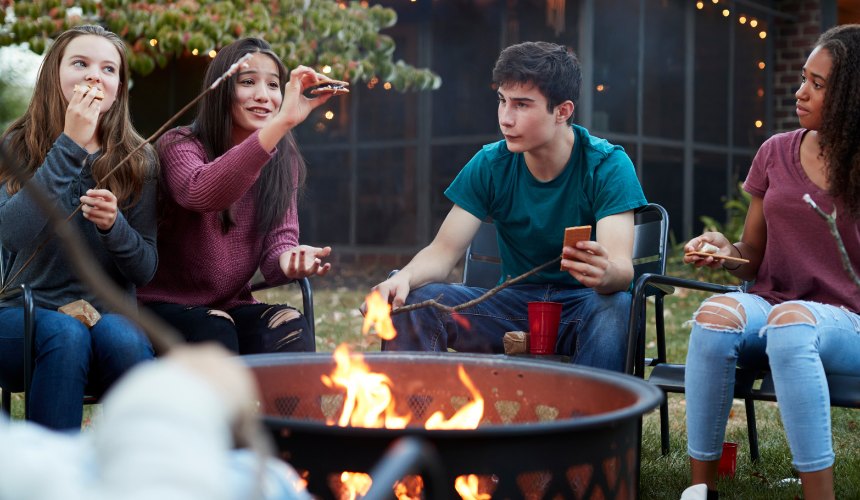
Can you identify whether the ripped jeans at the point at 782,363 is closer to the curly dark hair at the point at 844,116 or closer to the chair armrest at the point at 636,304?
the chair armrest at the point at 636,304

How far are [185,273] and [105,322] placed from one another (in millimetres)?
366

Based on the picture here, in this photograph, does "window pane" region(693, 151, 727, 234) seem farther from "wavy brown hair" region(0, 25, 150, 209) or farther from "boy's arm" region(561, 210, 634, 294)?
"wavy brown hair" region(0, 25, 150, 209)

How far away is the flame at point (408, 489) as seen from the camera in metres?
1.18

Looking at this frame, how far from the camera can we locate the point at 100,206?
6.39 feet

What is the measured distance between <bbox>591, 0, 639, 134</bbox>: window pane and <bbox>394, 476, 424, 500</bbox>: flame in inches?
255

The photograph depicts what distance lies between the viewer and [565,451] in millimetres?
1150

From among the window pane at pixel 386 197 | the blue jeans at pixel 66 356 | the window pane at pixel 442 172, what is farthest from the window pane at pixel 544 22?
the blue jeans at pixel 66 356

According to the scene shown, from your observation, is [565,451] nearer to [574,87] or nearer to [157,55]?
[574,87]

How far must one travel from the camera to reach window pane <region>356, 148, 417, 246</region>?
813cm

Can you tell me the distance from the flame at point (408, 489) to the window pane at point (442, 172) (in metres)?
6.59

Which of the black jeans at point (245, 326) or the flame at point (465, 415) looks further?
the black jeans at point (245, 326)

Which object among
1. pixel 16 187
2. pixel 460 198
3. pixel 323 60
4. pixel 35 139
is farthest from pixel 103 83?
pixel 323 60

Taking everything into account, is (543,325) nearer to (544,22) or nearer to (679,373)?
(679,373)

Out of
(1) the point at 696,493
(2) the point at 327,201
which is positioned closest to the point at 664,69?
(2) the point at 327,201
